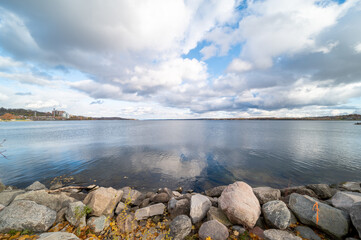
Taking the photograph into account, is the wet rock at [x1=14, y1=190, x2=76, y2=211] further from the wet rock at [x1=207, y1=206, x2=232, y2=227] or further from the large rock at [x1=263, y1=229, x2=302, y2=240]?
the large rock at [x1=263, y1=229, x2=302, y2=240]

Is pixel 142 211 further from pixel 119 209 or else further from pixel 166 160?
pixel 166 160

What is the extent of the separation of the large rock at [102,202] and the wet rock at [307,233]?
356 inches

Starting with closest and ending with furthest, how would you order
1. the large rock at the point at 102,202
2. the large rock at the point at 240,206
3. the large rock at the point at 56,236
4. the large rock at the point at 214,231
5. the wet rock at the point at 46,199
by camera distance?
the large rock at the point at 56,236, the large rock at the point at 214,231, the large rock at the point at 240,206, the large rock at the point at 102,202, the wet rock at the point at 46,199

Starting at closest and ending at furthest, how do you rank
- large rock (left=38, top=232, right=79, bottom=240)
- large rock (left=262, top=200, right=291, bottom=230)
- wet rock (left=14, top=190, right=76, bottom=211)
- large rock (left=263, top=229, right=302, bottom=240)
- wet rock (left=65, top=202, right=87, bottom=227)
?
1. large rock (left=38, top=232, right=79, bottom=240)
2. large rock (left=263, top=229, right=302, bottom=240)
3. large rock (left=262, top=200, right=291, bottom=230)
4. wet rock (left=65, top=202, right=87, bottom=227)
5. wet rock (left=14, top=190, right=76, bottom=211)

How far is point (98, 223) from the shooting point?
6.46 meters

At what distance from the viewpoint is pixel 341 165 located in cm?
2088

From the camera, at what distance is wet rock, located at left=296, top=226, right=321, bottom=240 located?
219 inches

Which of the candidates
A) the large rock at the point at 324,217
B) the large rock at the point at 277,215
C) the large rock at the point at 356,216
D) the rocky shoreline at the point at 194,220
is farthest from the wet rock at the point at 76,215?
the large rock at the point at 356,216

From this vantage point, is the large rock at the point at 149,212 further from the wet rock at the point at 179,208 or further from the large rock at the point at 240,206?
the large rock at the point at 240,206

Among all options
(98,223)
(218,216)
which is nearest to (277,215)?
(218,216)

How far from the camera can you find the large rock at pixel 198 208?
680 cm

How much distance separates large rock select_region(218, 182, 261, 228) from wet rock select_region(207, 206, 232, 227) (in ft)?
0.71

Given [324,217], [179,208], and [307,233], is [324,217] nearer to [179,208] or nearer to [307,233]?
[307,233]

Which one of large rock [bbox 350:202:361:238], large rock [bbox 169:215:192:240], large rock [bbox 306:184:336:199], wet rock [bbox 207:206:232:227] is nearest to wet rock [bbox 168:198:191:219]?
large rock [bbox 169:215:192:240]
